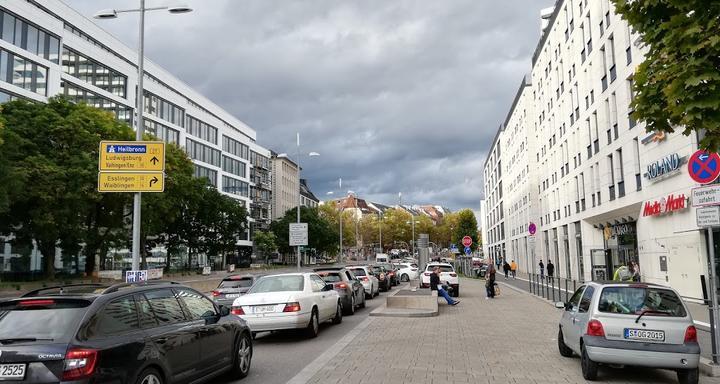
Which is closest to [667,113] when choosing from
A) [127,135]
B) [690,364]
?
[690,364]

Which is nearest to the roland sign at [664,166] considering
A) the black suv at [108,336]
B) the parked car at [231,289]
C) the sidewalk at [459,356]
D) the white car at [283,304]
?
the sidewalk at [459,356]

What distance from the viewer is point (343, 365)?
927cm

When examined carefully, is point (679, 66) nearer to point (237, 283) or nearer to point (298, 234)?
point (237, 283)

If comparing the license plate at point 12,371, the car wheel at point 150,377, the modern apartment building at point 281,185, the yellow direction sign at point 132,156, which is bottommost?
the car wheel at point 150,377

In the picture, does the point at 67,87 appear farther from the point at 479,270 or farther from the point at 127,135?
the point at 479,270

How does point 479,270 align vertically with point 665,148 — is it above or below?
below

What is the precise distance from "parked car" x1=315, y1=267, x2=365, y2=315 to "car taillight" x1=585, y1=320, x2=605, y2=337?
9.92 metres

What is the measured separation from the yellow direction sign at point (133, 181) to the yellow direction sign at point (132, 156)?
0.44 ft

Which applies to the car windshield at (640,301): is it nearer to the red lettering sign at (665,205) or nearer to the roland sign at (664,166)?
the red lettering sign at (665,205)

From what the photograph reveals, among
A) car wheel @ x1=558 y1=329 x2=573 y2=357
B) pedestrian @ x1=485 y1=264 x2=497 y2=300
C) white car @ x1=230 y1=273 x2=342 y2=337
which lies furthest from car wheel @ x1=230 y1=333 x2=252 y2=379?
pedestrian @ x1=485 y1=264 x2=497 y2=300

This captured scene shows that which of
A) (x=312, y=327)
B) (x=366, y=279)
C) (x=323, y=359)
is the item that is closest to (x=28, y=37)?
(x=366, y=279)

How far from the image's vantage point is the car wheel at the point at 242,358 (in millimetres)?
8332

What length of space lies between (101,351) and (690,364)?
7.18 metres

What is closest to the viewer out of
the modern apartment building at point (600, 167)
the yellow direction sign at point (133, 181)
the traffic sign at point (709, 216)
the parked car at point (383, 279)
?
the traffic sign at point (709, 216)
